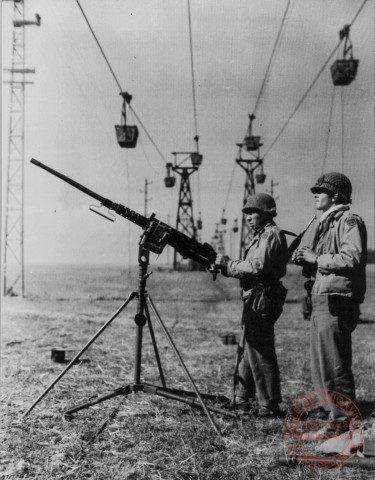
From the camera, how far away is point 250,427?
172 inches

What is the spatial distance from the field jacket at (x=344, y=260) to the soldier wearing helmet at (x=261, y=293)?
0.53 meters

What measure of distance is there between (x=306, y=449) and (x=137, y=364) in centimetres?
180

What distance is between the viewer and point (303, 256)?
4242 millimetres

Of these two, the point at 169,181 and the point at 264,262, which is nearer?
the point at 264,262

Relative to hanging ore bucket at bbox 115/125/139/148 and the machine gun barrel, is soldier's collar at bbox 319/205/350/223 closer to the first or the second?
the machine gun barrel

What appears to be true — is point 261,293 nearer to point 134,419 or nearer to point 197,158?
point 134,419

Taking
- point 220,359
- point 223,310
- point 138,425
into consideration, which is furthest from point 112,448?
point 223,310

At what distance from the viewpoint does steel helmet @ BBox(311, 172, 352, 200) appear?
14.0ft

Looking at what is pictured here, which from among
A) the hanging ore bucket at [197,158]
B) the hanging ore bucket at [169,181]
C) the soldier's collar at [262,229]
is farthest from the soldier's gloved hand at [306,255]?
the hanging ore bucket at [169,181]

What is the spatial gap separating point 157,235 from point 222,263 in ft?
2.42

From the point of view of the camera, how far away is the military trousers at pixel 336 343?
4090 mm

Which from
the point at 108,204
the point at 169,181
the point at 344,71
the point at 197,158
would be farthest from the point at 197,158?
the point at 108,204

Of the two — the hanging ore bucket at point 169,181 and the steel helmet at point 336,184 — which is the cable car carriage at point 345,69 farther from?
the hanging ore bucket at point 169,181

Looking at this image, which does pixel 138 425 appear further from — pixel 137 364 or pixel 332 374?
pixel 332 374
